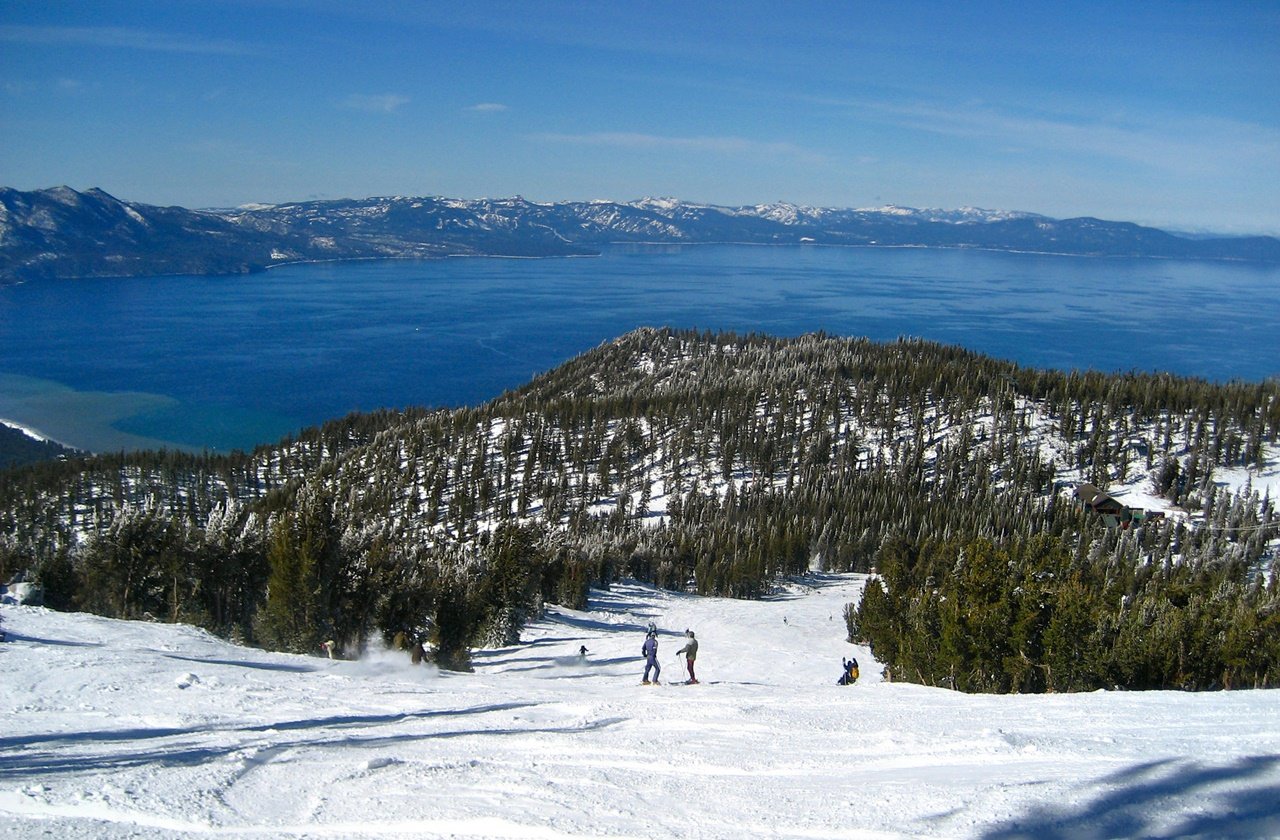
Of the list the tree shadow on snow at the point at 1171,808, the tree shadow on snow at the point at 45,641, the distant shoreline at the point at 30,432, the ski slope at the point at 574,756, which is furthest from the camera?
the distant shoreline at the point at 30,432

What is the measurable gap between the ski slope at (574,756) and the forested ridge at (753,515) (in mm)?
9595

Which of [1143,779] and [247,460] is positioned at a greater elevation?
[1143,779]

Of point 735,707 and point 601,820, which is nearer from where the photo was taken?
point 601,820

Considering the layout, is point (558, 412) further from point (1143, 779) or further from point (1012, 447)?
point (1143, 779)

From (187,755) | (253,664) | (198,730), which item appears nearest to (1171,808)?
(187,755)

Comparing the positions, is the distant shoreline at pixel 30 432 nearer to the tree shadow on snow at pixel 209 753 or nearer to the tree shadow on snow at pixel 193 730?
the tree shadow on snow at pixel 193 730

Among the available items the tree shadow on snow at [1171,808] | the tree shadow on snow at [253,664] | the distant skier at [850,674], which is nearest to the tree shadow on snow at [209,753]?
the tree shadow on snow at [253,664]

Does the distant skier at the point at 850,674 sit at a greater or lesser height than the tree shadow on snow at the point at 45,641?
lesser

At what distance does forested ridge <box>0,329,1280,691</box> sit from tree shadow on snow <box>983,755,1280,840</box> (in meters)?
15.6

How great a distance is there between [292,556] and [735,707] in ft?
65.0

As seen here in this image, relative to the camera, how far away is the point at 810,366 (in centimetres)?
12988

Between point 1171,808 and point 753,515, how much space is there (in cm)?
7222

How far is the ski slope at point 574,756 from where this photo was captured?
35.5 ft

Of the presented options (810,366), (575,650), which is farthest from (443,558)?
(810,366)
